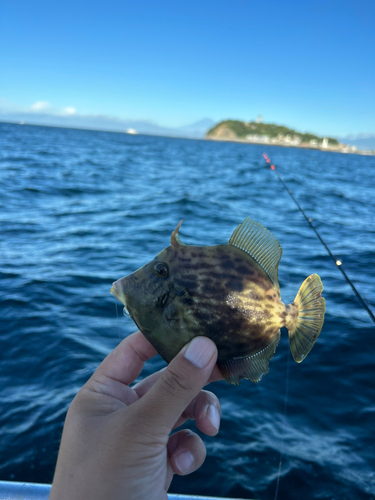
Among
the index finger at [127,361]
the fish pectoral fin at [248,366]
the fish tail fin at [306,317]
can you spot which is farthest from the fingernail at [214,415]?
the fish tail fin at [306,317]

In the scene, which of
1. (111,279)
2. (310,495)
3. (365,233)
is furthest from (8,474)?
(365,233)

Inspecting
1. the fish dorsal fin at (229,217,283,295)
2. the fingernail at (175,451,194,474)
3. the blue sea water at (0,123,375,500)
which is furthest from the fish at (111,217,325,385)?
the blue sea water at (0,123,375,500)

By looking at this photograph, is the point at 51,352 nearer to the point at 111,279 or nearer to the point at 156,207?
the point at 111,279

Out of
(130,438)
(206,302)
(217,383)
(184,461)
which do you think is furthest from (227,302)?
(217,383)

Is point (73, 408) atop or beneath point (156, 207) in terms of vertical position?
atop

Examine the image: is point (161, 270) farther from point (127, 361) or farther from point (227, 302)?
point (127, 361)

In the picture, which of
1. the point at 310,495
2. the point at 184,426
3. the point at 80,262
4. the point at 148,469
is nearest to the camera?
the point at 148,469

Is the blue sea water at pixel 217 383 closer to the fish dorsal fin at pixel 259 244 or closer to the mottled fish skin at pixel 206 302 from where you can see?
the mottled fish skin at pixel 206 302
